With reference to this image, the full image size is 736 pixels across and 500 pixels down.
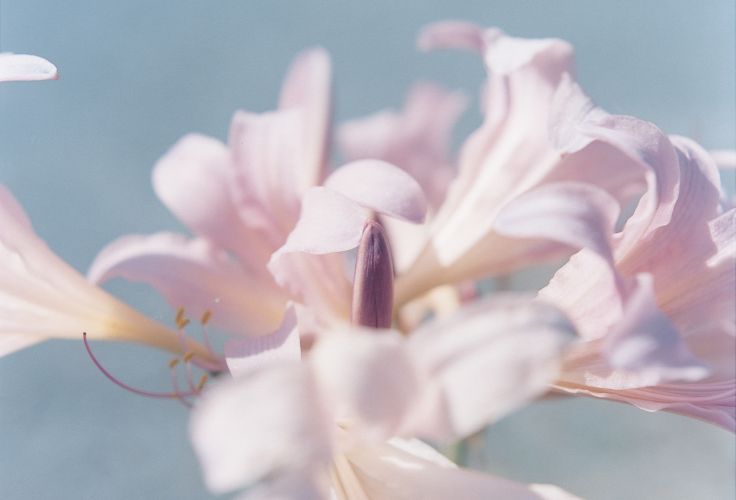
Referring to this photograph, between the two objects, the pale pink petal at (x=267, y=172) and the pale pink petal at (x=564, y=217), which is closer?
the pale pink petal at (x=564, y=217)

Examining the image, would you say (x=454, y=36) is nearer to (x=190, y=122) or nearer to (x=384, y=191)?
(x=384, y=191)

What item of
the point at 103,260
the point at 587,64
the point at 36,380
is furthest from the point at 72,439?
the point at 587,64

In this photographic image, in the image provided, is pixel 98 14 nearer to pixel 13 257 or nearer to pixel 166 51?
pixel 166 51

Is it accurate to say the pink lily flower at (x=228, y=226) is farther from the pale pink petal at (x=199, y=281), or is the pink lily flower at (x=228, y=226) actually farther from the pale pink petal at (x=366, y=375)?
the pale pink petal at (x=366, y=375)

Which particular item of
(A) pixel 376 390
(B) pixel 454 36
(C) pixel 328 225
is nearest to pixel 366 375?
(A) pixel 376 390

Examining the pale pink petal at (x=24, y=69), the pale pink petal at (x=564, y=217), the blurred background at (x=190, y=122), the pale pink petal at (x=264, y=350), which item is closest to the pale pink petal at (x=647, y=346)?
the pale pink petal at (x=564, y=217)

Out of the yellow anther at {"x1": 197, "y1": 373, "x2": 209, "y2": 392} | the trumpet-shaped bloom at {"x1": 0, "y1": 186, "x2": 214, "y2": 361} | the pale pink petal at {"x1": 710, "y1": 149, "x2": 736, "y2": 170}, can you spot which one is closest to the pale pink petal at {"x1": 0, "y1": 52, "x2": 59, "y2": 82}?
the trumpet-shaped bloom at {"x1": 0, "y1": 186, "x2": 214, "y2": 361}
